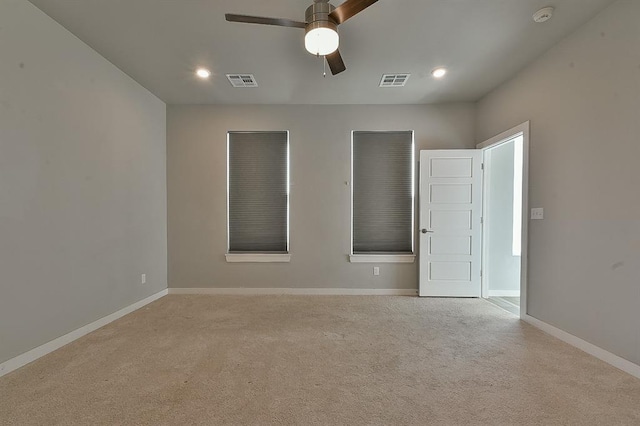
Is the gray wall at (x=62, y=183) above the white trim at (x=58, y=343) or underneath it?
above

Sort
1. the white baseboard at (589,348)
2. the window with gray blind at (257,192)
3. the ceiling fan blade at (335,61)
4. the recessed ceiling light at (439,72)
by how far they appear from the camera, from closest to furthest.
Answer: the white baseboard at (589,348), the ceiling fan blade at (335,61), the recessed ceiling light at (439,72), the window with gray blind at (257,192)

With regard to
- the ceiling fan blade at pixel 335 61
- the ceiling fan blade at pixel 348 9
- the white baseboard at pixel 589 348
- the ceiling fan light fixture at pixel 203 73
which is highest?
the ceiling fan light fixture at pixel 203 73

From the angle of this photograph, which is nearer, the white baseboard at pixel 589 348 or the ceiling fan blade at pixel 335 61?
the white baseboard at pixel 589 348

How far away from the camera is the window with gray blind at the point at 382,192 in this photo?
4.33m

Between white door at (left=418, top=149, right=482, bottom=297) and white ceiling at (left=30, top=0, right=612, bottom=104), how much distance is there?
0.99 metres

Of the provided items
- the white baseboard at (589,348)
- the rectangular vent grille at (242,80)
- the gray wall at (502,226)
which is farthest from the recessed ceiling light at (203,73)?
the white baseboard at (589,348)

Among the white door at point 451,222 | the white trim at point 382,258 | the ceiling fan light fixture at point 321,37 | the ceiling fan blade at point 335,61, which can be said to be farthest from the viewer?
the white trim at point 382,258

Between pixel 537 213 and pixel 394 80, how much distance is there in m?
2.26

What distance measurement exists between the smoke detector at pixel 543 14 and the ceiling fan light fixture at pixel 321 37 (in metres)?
1.79

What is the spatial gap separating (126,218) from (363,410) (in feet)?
11.0

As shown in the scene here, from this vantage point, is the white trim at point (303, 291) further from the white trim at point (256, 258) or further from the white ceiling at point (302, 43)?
the white ceiling at point (302, 43)

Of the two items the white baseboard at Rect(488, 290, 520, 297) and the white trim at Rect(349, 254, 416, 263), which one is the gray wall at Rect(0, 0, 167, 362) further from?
the white baseboard at Rect(488, 290, 520, 297)

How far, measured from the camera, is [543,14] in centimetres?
233

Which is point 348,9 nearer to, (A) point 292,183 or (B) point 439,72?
(B) point 439,72
